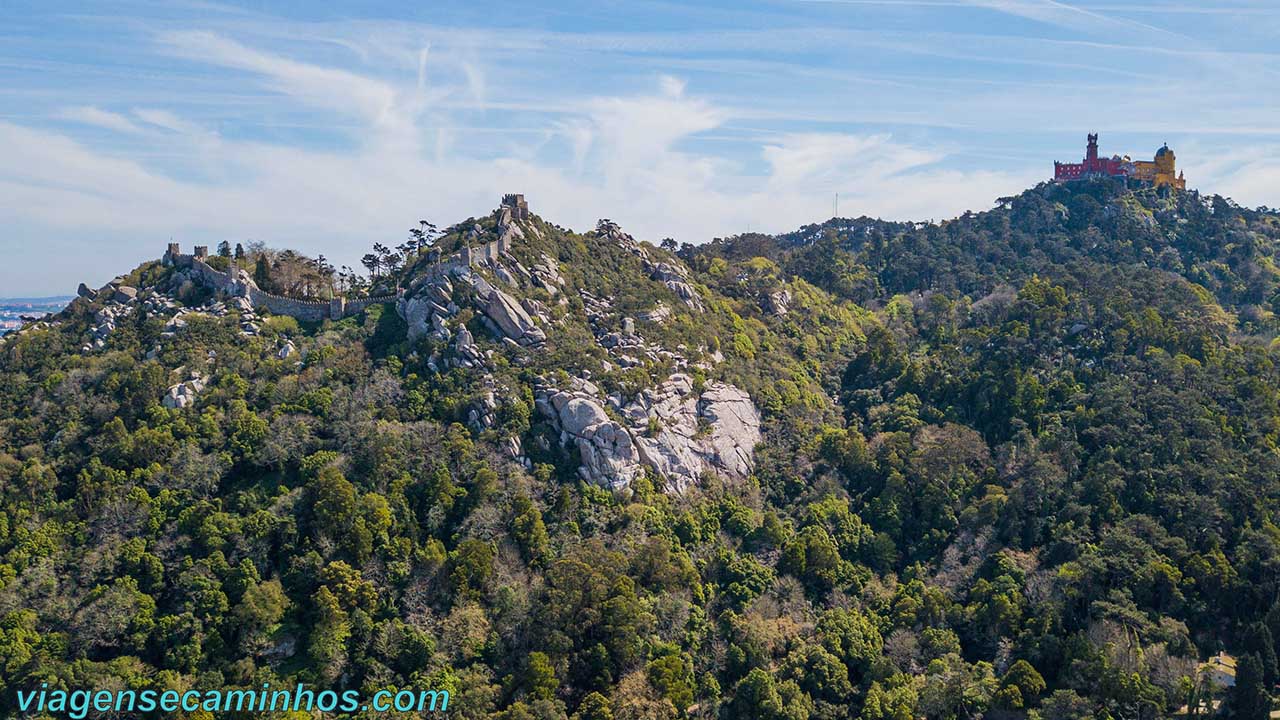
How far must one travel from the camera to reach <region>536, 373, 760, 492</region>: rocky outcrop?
56250 mm

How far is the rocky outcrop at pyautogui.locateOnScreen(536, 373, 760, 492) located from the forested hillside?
219 mm

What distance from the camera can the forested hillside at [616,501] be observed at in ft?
144

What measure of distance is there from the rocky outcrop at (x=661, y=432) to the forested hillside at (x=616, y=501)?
8.6 inches

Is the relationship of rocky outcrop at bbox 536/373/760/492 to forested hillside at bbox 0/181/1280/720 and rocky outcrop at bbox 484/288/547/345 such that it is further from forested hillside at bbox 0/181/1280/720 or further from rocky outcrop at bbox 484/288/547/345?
rocky outcrop at bbox 484/288/547/345

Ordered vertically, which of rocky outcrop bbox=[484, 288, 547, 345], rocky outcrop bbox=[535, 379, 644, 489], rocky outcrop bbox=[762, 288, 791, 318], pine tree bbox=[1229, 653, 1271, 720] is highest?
rocky outcrop bbox=[762, 288, 791, 318]

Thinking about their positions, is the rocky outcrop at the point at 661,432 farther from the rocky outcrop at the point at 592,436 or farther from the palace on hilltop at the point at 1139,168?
the palace on hilltop at the point at 1139,168

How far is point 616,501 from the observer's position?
54281 mm

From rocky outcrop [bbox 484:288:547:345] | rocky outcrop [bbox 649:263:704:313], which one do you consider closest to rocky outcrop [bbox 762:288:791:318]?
rocky outcrop [bbox 649:263:704:313]

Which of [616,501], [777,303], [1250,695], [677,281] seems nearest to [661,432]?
[616,501]

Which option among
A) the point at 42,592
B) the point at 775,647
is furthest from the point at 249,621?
the point at 775,647

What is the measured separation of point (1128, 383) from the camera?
64.9 metres

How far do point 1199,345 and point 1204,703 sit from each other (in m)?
34.3

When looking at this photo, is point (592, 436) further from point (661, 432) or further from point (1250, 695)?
point (1250, 695)

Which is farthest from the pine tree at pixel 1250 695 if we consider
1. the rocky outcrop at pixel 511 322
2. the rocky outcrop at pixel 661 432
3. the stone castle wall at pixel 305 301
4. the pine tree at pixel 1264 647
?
the stone castle wall at pixel 305 301
